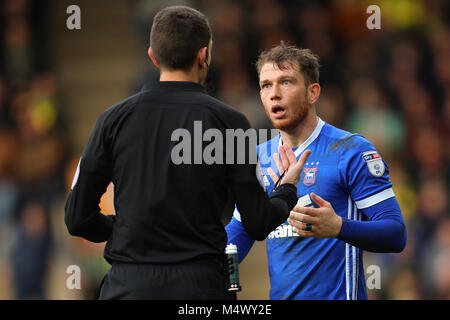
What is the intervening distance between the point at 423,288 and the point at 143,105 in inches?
228

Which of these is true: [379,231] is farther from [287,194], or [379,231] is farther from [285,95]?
[285,95]

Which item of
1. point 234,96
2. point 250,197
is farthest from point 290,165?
point 234,96

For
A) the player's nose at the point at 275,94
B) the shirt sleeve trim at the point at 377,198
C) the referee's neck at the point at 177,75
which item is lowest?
the shirt sleeve trim at the point at 377,198

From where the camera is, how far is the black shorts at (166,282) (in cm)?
265

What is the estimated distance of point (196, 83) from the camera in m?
2.83

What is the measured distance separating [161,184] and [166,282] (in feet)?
1.21

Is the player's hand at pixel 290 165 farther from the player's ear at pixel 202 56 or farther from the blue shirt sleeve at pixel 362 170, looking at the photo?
the player's ear at pixel 202 56

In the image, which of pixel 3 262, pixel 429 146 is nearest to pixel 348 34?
pixel 429 146

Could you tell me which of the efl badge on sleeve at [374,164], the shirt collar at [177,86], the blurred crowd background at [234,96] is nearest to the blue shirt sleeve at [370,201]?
the efl badge on sleeve at [374,164]

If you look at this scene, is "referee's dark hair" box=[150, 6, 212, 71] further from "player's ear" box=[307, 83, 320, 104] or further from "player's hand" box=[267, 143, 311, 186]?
"player's ear" box=[307, 83, 320, 104]

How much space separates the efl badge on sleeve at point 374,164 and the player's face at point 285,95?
1.55 feet

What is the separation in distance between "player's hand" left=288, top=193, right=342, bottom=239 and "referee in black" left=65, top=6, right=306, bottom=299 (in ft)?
1.50

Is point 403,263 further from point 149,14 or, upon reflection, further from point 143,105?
point 143,105

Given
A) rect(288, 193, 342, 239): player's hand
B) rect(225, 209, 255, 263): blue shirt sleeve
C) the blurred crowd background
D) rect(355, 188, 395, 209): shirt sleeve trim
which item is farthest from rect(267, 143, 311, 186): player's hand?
the blurred crowd background
